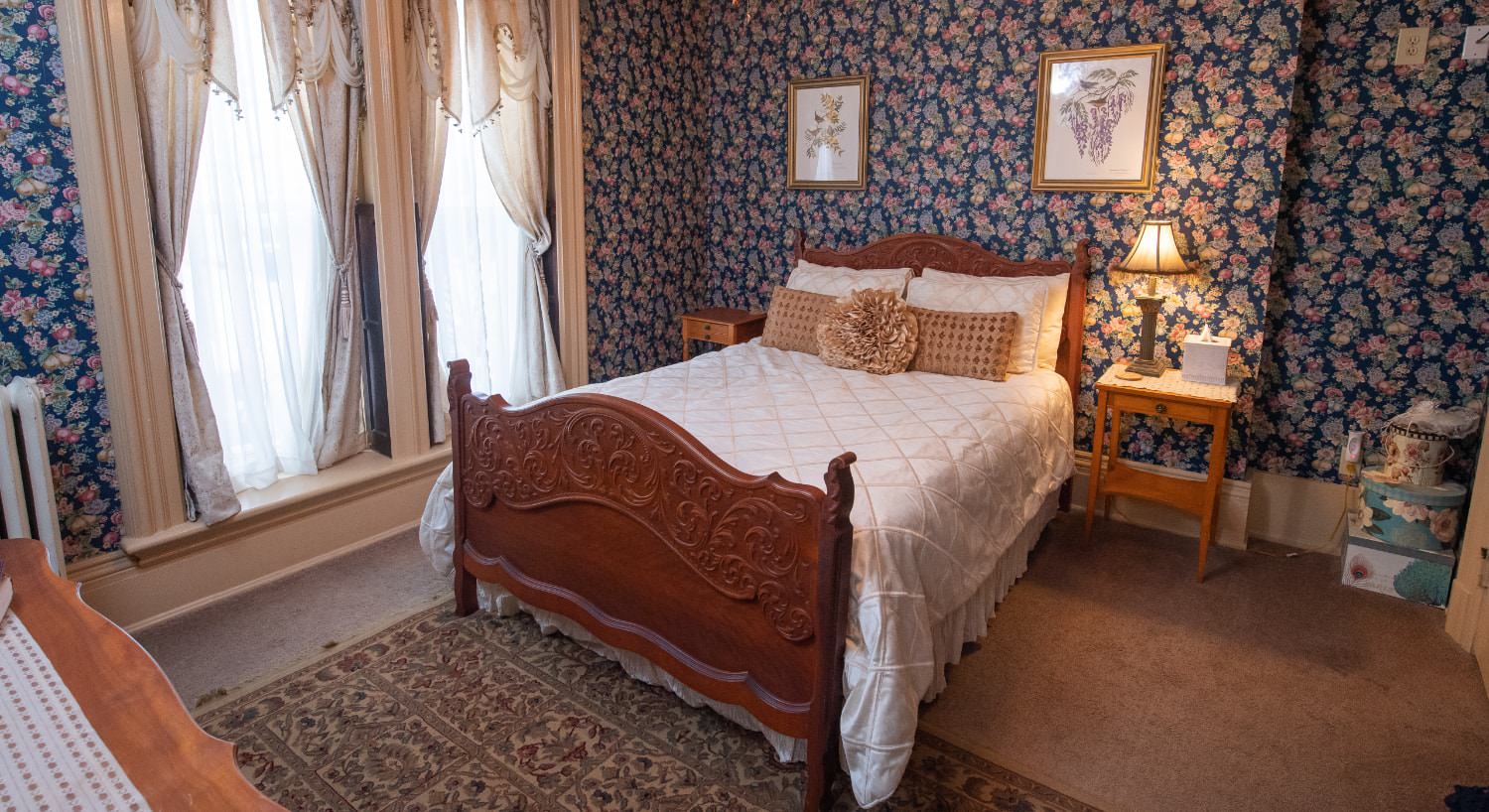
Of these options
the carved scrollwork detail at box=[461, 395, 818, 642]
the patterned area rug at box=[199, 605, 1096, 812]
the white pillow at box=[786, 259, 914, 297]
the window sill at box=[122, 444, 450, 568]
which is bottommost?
the patterned area rug at box=[199, 605, 1096, 812]

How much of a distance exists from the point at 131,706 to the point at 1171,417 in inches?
125

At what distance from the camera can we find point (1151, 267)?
3256mm

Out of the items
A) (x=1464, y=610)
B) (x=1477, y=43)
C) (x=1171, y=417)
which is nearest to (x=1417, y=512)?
(x=1464, y=610)

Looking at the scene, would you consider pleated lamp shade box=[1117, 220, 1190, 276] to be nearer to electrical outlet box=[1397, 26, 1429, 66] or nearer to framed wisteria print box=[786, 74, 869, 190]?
electrical outlet box=[1397, 26, 1429, 66]

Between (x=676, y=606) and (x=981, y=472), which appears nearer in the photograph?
(x=676, y=606)

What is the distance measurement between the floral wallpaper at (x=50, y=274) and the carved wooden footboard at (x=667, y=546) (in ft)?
3.45

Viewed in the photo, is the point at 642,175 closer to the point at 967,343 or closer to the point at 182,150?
the point at 967,343

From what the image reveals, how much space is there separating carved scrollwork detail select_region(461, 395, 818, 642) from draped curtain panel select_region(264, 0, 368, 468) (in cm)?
97

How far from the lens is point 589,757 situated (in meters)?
2.15

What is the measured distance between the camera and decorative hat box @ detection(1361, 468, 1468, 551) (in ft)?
9.64

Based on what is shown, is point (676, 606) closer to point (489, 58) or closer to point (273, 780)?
point (273, 780)

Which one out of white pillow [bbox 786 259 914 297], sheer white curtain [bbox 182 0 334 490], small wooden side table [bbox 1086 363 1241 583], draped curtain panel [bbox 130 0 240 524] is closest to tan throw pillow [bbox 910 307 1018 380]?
white pillow [bbox 786 259 914 297]

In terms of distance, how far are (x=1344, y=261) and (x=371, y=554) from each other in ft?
12.4

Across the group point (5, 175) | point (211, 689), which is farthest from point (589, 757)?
point (5, 175)
